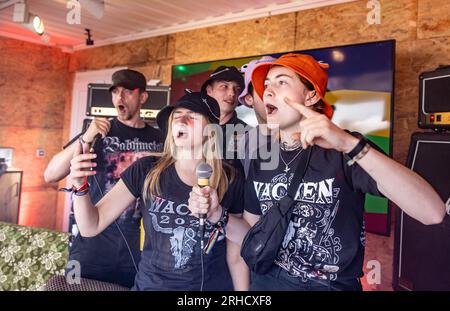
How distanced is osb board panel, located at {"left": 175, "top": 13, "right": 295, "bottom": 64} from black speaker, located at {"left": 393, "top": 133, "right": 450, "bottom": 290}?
63.9 inches

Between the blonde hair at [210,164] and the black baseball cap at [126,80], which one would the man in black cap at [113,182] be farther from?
the blonde hair at [210,164]

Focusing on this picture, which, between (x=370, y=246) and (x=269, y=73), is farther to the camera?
(x=370, y=246)

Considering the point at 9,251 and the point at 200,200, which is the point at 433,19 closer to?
the point at 200,200

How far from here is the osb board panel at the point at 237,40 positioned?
335 centimetres

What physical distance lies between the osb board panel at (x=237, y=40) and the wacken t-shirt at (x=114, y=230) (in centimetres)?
180

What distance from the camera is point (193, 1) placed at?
331cm

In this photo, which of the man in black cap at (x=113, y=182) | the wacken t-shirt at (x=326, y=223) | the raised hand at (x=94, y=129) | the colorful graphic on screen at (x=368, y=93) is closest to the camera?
the wacken t-shirt at (x=326, y=223)

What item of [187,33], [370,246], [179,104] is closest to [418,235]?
[370,246]

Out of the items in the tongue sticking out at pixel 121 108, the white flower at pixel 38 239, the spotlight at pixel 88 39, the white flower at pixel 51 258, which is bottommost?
the white flower at pixel 51 258

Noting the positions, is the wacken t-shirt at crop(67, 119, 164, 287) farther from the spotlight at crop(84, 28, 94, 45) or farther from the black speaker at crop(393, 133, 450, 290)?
the spotlight at crop(84, 28, 94, 45)

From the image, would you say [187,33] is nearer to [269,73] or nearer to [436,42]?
[436,42]

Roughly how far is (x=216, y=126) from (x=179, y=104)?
191 mm

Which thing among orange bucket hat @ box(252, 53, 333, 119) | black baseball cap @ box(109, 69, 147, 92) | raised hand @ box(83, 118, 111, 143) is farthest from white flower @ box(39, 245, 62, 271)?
orange bucket hat @ box(252, 53, 333, 119)

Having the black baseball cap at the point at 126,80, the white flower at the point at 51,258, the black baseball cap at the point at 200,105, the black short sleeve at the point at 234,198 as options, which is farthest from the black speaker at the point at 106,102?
the black short sleeve at the point at 234,198
